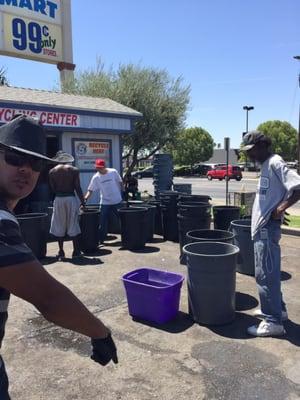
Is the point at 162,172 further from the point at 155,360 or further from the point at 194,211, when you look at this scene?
the point at 155,360

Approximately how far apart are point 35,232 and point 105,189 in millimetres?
1859

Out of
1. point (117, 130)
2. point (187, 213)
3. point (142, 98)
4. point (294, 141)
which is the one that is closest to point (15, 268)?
point (187, 213)

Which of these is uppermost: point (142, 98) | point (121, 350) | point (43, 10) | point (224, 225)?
point (43, 10)

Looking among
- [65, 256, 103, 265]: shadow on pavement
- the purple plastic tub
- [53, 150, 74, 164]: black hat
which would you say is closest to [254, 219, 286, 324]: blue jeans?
the purple plastic tub

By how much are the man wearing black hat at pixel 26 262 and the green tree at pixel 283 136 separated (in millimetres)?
64465

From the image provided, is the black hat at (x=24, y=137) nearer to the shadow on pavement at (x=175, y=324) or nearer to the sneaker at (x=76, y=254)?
the shadow on pavement at (x=175, y=324)

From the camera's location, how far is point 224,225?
313 inches

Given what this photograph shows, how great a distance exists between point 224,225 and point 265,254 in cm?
384

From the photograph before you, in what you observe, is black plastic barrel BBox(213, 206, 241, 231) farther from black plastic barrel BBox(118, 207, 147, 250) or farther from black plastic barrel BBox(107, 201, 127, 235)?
black plastic barrel BBox(107, 201, 127, 235)

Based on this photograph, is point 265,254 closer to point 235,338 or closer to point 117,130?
point 235,338

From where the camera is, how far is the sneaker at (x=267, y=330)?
13.4 ft

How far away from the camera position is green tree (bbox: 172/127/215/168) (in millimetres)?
58406

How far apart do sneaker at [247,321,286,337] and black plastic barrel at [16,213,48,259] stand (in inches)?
166

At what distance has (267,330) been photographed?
4090mm
